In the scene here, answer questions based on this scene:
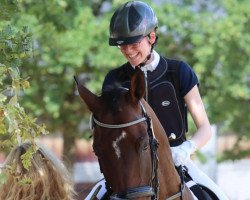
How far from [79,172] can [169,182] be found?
14.4 meters

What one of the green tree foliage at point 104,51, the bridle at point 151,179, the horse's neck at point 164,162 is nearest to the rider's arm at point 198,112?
the horse's neck at point 164,162

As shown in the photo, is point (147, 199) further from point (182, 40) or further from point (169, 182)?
point (182, 40)

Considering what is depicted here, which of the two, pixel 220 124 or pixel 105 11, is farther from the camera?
pixel 220 124

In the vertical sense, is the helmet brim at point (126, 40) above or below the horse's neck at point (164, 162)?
above

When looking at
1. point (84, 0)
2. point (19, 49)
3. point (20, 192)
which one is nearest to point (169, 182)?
point (20, 192)

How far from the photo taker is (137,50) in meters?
5.93

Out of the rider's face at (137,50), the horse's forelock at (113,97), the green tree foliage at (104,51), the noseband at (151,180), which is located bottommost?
the noseband at (151,180)

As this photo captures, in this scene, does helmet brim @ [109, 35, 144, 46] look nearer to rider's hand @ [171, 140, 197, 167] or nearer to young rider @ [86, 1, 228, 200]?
young rider @ [86, 1, 228, 200]

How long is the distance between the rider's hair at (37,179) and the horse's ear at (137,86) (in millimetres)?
701

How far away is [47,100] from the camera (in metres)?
15.2

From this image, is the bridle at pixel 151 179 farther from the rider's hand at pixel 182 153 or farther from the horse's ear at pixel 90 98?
the rider's hand at pixel 182 153

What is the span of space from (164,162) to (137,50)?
36.2 inches

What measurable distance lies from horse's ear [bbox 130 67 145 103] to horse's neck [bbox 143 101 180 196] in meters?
0.16

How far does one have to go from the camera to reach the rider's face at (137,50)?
591 cm
